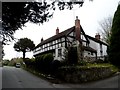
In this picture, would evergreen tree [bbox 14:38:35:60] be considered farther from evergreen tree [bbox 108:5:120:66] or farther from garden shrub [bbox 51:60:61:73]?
evergreen tree [bbox 108:5:120:66]

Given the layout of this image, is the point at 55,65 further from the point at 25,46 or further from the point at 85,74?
the point at 25,46

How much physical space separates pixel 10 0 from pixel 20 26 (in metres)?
2.41

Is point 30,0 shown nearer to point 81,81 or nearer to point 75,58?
point 81,81

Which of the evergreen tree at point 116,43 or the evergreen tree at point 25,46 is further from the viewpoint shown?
the evergreen tree at point 25,46

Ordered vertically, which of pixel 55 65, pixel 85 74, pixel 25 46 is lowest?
pixel 85 74

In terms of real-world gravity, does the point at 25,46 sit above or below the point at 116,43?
above

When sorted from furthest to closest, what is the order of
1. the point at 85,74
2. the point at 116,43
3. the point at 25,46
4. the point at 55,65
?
1. the point at 25,46
2. the point at 55,65
3. the point at 85,74
4. the point at 116,43

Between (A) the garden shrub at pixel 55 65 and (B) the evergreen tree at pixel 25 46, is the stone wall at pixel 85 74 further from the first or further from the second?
(B) the evergreen tree at pixel 25 46

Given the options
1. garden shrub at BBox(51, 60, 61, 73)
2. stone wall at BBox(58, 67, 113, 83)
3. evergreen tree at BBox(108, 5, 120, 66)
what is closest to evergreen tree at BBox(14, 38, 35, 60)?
garden shrub at BBox(51, 60, 61, 73)

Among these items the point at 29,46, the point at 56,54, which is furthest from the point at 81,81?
the point at 29,46

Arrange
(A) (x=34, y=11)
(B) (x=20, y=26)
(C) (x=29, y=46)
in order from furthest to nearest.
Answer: (C) (x=29, y=46) → (B) (x=20, y=26) → (A) (x=34, y=11)

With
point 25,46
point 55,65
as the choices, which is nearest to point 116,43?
point 55,65

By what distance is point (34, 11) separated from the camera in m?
11.3

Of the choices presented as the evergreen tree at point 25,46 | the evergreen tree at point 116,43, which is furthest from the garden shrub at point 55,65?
the evergreen tree at point 25,46
